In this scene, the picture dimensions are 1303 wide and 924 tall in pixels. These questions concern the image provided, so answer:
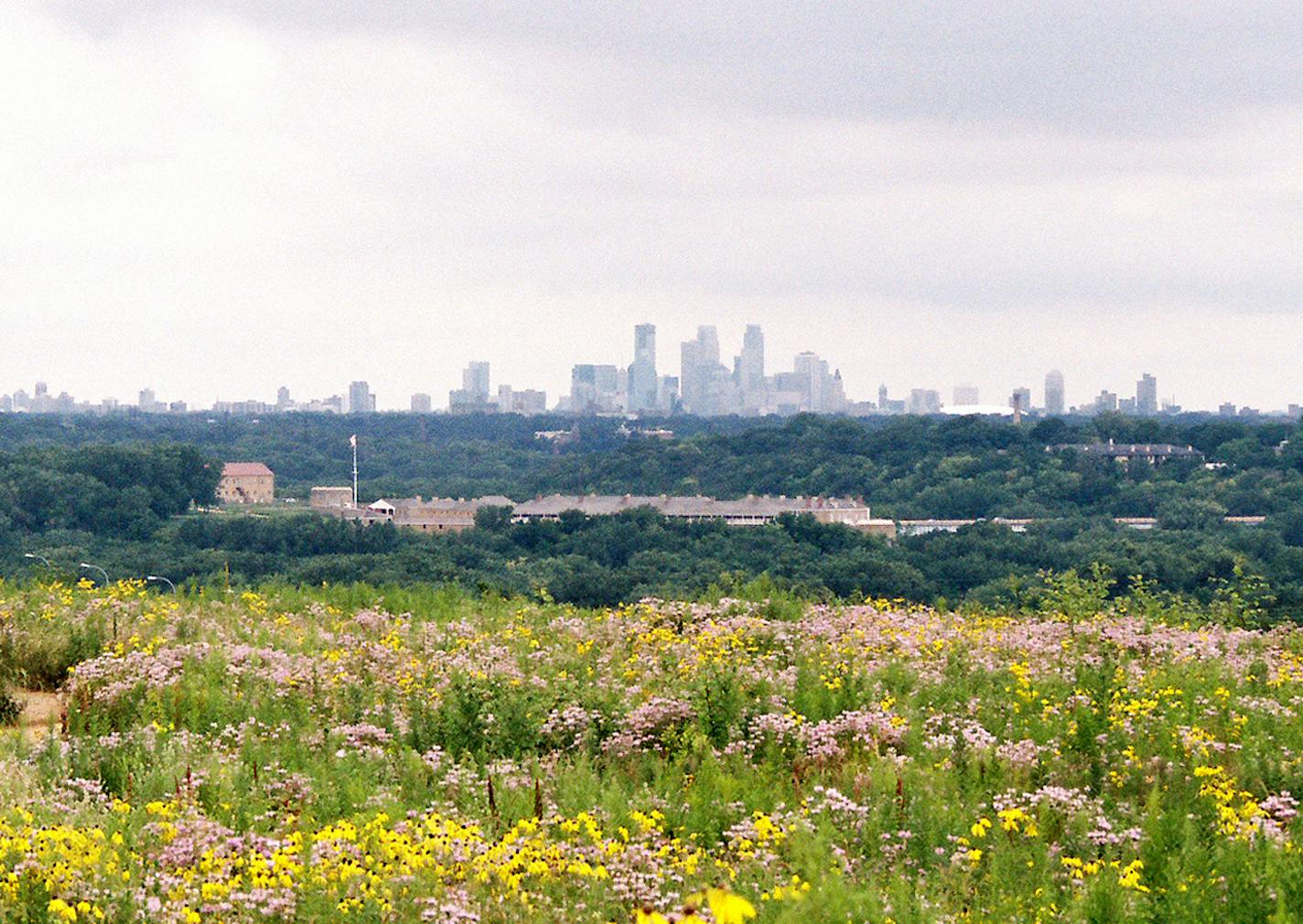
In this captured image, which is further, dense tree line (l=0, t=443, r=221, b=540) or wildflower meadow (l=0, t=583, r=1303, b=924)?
dense tree line (l=0, t=443, r=221, b=540)

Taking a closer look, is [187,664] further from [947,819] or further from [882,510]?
[882,510]

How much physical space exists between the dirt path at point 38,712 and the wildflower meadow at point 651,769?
74 millimetres

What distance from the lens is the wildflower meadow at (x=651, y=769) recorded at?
23.7 feet

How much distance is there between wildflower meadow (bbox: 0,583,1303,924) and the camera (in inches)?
285

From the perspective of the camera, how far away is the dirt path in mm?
11039

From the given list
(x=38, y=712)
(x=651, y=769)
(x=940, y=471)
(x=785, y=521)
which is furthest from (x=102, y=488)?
(x=651, y=769)

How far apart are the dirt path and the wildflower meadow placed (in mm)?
74

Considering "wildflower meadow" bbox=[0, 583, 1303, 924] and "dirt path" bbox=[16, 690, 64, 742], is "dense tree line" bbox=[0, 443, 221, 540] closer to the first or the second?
"dirt path" bbox=[16, 690, 64, 742]

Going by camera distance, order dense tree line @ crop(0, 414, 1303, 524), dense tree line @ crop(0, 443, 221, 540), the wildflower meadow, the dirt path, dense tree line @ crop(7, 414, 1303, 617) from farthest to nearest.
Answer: dense tree line @ crop(0, 414, 1303, 524)
dense tree line @ crop(0, 443, 221, 540)
dense tree line @ crop(7, 414, 1303, 617)
the dirt path
the wildflower meadow

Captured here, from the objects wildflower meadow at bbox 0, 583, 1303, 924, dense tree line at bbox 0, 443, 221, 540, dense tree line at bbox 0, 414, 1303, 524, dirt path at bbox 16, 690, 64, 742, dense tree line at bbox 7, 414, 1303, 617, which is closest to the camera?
wildflower meadow at bbox 0, 583, 1303, 924

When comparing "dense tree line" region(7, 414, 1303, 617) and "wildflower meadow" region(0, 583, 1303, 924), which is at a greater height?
"wildflower meadow" region(0, 583, 1303, 924)

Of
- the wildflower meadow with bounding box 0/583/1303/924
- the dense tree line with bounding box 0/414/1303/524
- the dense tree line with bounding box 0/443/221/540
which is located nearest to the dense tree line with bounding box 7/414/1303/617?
the dense tree line with bounding box 0/443/221/540

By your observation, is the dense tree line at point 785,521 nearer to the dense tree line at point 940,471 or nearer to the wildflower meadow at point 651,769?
the dense tree line at point 940,471

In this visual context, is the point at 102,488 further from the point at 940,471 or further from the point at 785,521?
the point at 940,471
